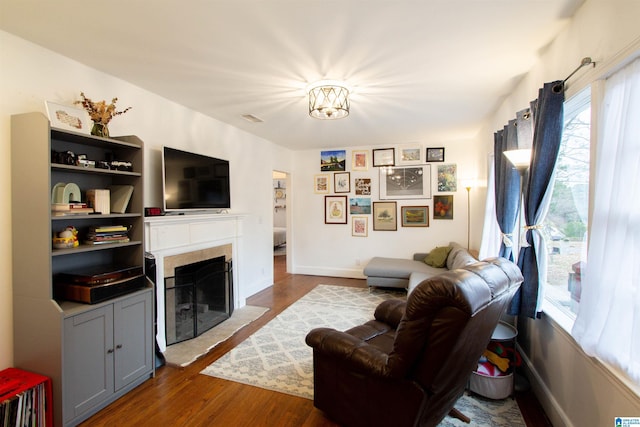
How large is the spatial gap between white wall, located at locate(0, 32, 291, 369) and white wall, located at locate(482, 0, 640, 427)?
11.3 ft

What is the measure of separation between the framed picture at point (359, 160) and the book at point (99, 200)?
433 centimetres

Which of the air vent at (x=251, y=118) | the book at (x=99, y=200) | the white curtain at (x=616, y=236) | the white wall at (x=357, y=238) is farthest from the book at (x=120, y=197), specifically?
the white wall at (x=357, y=238)

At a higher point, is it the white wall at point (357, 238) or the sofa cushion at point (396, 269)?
the white wall at point (357, 238)

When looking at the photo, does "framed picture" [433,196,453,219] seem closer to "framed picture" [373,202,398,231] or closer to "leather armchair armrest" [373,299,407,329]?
"framed picture" [373,202,398,231]

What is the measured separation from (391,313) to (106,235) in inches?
95.3

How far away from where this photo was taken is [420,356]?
1.48 meters

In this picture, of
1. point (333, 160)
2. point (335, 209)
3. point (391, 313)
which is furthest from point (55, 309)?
point (333, 160)

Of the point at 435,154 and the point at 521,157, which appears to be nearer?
the point at 521,157

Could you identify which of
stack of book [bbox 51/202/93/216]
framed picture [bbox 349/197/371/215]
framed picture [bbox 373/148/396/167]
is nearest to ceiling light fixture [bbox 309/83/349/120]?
stack of book [bbox 51/202/93/216]

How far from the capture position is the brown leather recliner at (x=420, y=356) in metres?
1.35

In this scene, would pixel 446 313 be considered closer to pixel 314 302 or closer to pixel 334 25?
pixel 334 25

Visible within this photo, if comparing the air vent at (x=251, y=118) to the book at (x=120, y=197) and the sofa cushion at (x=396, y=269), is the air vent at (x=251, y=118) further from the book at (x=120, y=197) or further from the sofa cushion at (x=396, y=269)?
the sofa cushion at (x=396, y=269)

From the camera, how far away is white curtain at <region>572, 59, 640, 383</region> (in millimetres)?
1318

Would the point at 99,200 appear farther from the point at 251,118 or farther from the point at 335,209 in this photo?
the point at 335,209
